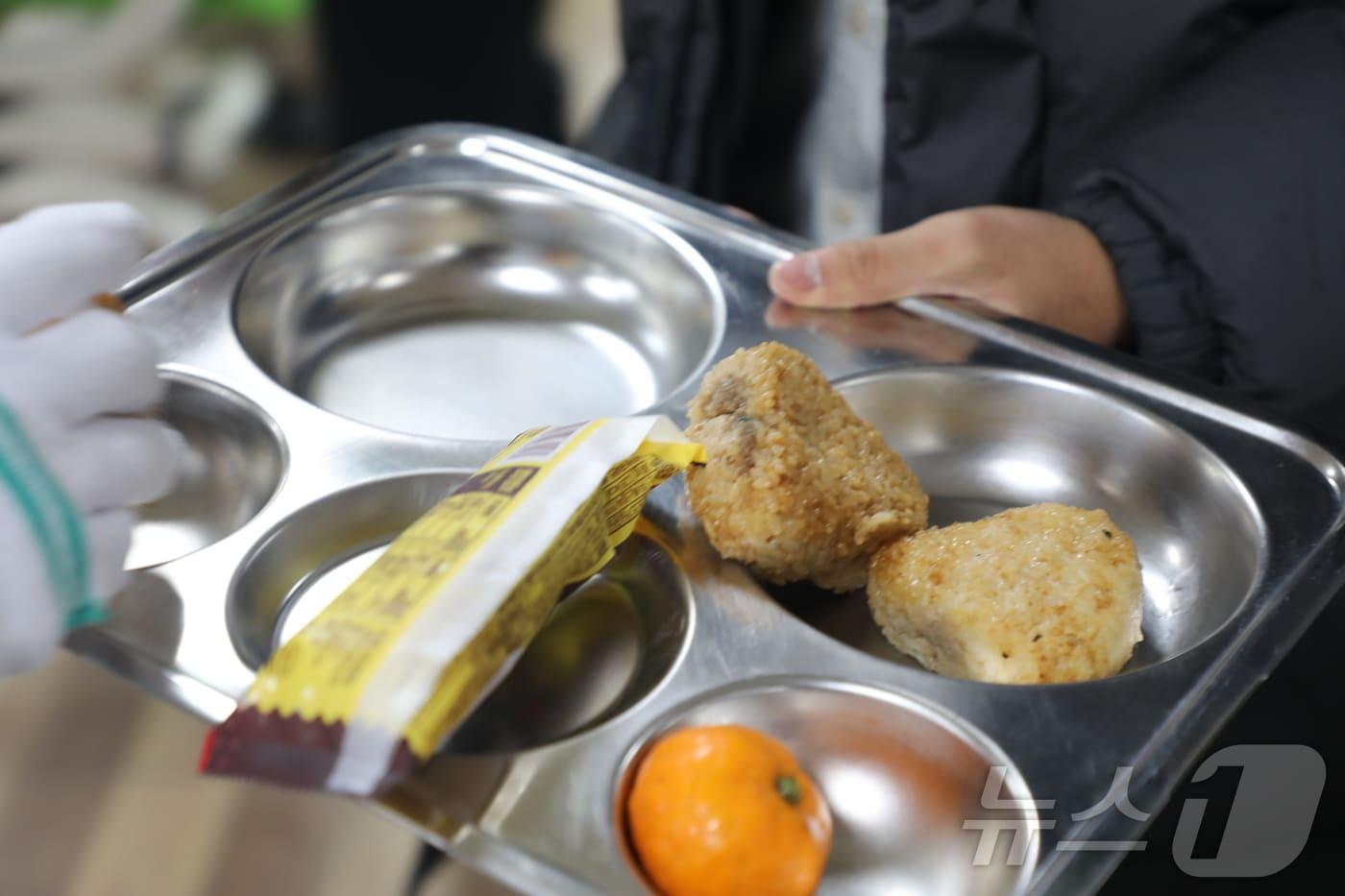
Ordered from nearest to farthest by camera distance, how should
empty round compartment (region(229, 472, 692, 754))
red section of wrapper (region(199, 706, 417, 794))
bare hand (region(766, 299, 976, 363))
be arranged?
red section of wrapper (region(199, 706, 417, 794)) → empty round compartment (region(229, 472, 692, 754)) → bare hand (region(766, 299, 976, 363))

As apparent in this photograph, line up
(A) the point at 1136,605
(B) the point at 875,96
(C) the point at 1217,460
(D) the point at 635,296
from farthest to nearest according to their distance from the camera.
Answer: (B) the point at 875,96
(D) the point at 635,296
(C) the point at 1217,460
(A) the point at 1136,605

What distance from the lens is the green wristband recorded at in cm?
70

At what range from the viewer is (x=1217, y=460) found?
40.2 inches

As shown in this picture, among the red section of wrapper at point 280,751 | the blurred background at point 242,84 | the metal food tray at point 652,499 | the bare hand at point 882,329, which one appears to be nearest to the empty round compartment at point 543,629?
the metal food tray at point 652,499

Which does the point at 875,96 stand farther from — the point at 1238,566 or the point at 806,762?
Result: the point at 806,762

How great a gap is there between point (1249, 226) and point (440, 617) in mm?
864

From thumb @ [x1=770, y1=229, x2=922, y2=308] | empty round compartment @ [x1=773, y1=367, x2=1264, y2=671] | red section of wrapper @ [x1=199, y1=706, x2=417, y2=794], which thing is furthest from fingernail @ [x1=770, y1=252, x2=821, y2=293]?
red section of wrapper @ [x1=199, y1=706, x2=417, y2=794]

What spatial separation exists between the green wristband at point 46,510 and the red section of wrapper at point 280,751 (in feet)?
0.42

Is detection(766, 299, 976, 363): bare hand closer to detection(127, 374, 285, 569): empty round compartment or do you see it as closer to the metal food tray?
the metal food tray

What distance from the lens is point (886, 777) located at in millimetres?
811

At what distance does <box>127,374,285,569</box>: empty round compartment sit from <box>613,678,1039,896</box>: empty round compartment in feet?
1.38

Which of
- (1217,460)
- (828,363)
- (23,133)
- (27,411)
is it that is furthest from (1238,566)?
(23,133)

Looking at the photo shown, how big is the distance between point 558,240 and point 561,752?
2.35 feet

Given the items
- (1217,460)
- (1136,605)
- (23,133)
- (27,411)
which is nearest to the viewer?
(27,411)
